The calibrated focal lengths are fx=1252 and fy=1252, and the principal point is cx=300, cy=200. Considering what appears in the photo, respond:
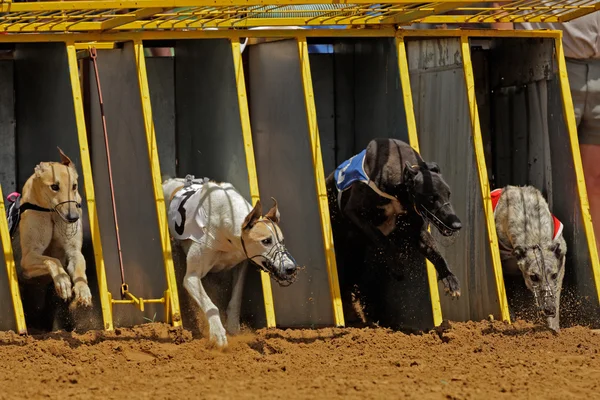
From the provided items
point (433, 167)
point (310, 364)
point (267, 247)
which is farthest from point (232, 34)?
point (310, 364)

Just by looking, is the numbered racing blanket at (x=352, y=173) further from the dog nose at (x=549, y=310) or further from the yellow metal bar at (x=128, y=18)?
the yellow metal bar at (x=128, y=18)

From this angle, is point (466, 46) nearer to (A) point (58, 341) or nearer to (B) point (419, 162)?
(B) point (419, 162)

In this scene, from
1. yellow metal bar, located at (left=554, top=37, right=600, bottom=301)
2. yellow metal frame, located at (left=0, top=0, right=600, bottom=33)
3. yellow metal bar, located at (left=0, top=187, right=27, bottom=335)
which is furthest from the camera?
yellow metal bar, located at (left=554, top=37, right=600, bottom=301)

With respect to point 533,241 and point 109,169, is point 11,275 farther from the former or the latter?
point 533,241

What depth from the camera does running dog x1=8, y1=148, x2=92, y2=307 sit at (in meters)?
9.62

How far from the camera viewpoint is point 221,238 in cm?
981

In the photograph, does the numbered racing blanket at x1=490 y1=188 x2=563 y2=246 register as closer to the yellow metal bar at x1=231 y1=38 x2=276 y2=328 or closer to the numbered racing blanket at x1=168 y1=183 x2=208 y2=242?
the yellow metal bar at x1=231 y1=38 x2=276 y2=328

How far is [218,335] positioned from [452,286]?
6.02 ft

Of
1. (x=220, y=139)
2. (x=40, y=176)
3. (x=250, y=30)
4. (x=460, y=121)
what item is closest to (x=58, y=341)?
(x=40, y=176)

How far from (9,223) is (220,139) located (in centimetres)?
185

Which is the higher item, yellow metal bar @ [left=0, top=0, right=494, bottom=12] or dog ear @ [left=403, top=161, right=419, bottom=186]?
yellow metal bar @ [left=0, top=0, right=494, bottom=12]

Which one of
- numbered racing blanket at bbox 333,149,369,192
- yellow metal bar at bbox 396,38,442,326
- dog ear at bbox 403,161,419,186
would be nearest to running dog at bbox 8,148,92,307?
numbered racing blanket at bbox 333,149,369,192

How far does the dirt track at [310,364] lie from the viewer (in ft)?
25.2

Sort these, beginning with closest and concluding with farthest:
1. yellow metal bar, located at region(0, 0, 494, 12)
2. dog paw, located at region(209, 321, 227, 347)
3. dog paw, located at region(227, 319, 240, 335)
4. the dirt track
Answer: the dirt track < yellow metal bar, located at region(0, 0, 494, 12) < dog paw, located at region(209, 321, 227, 347) < dog paw, located at region(227, 319, 240, 335)
